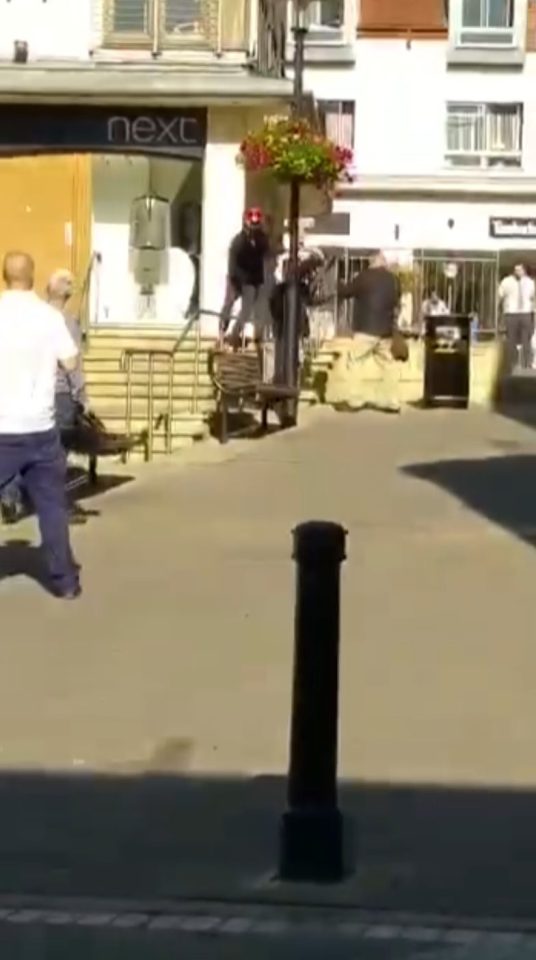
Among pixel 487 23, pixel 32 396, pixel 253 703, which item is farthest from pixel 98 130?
pixel 487 23

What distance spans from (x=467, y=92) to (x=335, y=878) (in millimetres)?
36701

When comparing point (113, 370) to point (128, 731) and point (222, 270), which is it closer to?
point (222, 270)

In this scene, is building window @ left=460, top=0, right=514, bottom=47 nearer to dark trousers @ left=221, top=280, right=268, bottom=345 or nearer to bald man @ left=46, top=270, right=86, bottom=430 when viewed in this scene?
dark trousers @ left=221, top=280, right=268, bottom=345

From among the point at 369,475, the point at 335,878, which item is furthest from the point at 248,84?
the point at 335,878

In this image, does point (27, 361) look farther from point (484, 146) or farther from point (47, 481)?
point (484, 146)

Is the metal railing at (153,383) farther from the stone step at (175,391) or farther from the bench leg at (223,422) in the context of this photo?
the bench leg at (223,422)

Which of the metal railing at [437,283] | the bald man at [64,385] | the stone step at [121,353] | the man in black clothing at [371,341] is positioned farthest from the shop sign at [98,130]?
the bald man at [64,385]

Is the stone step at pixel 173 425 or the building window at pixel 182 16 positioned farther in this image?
the building window at pixel 182 16

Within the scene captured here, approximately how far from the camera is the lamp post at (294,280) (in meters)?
22.5

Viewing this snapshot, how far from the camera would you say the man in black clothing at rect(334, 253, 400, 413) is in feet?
84.5

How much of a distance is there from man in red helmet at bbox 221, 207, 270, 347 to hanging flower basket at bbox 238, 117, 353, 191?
884 mm

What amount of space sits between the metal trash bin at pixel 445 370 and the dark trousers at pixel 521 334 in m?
3.72

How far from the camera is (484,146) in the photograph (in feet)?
140

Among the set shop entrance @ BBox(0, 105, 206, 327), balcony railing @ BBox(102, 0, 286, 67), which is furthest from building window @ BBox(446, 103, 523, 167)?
balcony railing @ BBox(102, 0, 286, 67)
